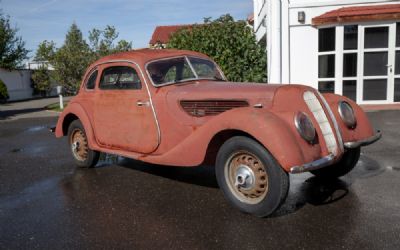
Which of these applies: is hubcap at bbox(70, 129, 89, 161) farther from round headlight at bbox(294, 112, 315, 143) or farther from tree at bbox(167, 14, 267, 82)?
tree at bbox(167, 14, 267, 82)

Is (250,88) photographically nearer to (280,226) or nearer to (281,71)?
(280,226)

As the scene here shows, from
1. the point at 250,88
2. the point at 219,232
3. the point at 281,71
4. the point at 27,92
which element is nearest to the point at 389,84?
the point at 281,71

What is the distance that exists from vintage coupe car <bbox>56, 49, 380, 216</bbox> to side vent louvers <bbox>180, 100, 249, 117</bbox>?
0.4 inches

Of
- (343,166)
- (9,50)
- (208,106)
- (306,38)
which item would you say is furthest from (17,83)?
(343,166)

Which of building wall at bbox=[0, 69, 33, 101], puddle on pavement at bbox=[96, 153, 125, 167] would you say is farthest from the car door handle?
building wall at bbox=[0, 69, 33, 101]

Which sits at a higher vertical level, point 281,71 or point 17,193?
Result: point 281,71

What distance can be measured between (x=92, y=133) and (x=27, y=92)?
27.7m

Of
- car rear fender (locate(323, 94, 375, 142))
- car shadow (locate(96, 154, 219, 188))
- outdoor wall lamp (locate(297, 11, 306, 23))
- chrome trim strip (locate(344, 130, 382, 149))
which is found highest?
outdoor wall lamp (locate(297, 11, 306, 23))

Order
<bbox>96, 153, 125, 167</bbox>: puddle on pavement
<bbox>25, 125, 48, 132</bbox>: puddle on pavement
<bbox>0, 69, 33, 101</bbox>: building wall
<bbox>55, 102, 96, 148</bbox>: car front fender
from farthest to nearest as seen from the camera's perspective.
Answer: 1. <bbox>0, 69, 33, 101</bbox>: building wall
2. <bbox>25, 125, 48, 132</bbox>: puddle on pavement
3. <bbox>96, 153, 125, 167</bbox>: puddle on pavement
4. <bbox>55, 102, 96, 148</bbox>: car front fender

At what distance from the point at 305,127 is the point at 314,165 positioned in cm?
41

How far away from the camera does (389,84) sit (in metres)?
12.1

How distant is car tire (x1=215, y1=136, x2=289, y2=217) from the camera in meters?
3.65

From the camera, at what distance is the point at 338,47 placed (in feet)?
39.8

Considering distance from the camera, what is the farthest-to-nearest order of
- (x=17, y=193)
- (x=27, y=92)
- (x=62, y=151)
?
(x=27, y=92) → (x=62, y=151) → (x=17, y=193)
